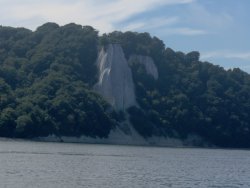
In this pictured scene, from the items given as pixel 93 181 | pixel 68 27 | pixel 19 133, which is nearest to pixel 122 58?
pixel 68 27

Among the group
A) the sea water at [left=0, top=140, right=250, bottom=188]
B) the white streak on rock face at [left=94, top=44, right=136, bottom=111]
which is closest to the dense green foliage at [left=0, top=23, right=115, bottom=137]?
the white streak on rock face at [left=94, top=44, right=136, bottom=111]

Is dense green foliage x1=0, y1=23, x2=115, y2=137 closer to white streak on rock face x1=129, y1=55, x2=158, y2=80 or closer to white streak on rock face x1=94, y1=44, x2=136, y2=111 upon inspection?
white streak on rock face x1=94, y1=44, x2=136, y2=111

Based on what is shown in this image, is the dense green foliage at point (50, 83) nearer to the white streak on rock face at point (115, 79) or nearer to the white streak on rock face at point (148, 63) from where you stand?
the white streak on rock face at point (115, 79)

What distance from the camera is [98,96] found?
136625mm

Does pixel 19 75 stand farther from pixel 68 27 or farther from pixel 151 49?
pixel 151 49

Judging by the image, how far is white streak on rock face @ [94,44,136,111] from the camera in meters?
146

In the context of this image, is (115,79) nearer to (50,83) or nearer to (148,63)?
(148,63)

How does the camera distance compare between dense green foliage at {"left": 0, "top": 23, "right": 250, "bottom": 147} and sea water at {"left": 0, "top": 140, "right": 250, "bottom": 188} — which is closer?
sea water at {"left": 0, "top": 140, "right": 250, "bottom": 188}

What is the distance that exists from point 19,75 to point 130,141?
28.5m

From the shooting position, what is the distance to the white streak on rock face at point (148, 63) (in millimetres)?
157538

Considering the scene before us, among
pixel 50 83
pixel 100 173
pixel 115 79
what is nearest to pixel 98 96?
pixel 50 83

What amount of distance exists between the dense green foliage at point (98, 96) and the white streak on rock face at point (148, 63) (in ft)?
4.25

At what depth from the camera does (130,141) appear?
134m

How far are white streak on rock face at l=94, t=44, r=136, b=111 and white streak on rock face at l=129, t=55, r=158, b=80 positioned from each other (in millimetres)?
5215
